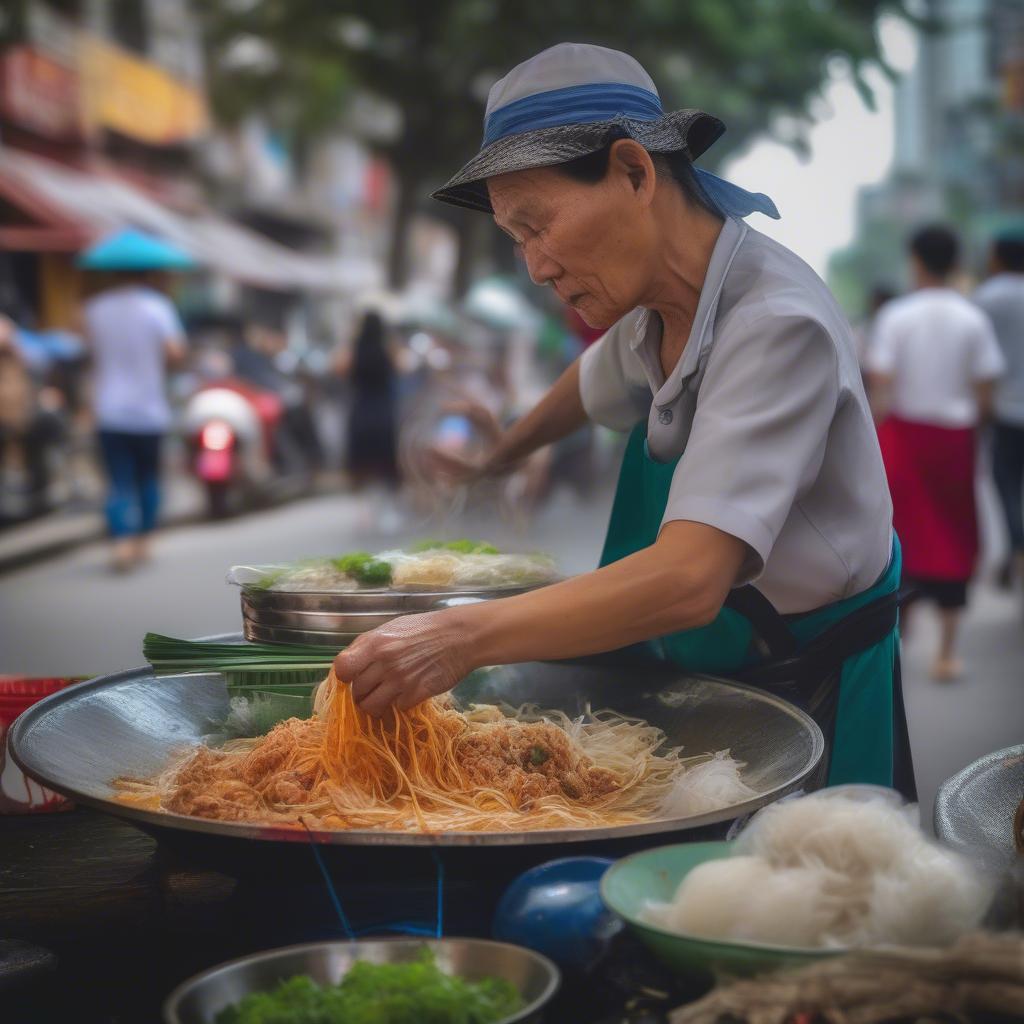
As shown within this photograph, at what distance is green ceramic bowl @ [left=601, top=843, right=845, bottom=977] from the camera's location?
1.40 metres

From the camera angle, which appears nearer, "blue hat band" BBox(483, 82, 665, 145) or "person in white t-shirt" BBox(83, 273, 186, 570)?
"blue hat band" BBox(483, 82, 665, 145)

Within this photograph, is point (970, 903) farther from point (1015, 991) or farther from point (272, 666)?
point (272, 666)

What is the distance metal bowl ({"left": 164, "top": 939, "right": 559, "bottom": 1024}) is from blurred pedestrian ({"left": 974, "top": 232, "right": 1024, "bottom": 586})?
7.17m

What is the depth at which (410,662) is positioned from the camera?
1854 millimetres

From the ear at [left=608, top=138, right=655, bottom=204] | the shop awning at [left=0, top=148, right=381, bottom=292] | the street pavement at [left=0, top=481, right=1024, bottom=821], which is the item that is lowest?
the street pavement at [left=0, top=481, right=1024, bottom=821]

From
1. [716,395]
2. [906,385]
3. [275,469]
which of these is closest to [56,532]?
[275,469]

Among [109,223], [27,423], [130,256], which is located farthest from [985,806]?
[109,223]

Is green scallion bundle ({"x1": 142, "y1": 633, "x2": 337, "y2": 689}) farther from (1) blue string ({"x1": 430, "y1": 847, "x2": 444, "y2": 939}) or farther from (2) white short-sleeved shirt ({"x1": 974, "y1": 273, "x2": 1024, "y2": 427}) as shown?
(2) white short-sleeved shirt ({"x1": 974, "y1": 273, "x2": 1024, "y2": 427})

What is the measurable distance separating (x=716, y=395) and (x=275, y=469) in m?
14.0

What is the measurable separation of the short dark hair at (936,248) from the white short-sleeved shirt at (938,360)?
13cm

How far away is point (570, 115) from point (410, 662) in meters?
0.83

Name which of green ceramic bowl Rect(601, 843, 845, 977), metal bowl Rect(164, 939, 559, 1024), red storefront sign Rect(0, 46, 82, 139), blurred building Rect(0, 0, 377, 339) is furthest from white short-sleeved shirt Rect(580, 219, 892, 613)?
red storefront sign Rect(0, 46, 82, 139)

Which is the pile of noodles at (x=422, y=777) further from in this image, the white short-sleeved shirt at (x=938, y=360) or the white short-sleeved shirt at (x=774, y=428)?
the white short-sleeved shirt at (x=938, y=360)

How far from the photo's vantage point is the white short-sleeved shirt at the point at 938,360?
277 inches
